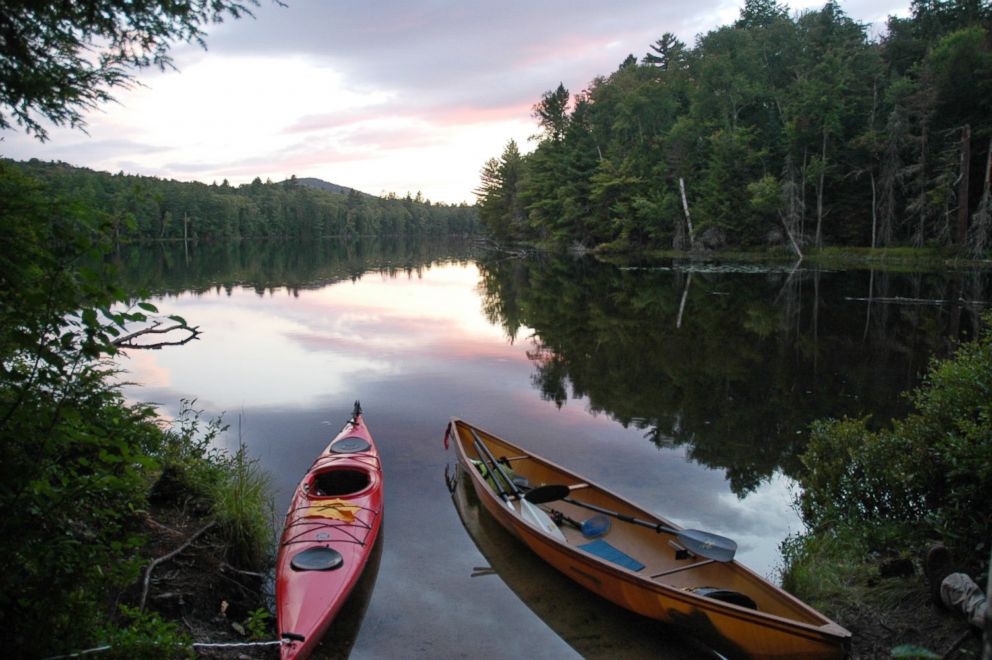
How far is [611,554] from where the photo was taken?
675 cm

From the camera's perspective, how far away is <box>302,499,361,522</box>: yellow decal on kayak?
22.6 ft

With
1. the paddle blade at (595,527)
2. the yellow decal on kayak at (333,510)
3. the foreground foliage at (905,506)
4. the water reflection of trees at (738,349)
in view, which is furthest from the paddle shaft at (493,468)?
the water reflection of trees at (738,349)

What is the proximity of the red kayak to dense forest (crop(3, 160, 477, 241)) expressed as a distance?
50.9 meters

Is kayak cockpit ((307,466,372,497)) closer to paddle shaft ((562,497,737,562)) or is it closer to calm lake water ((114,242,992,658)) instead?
calm lake water ((114,242,992,658))

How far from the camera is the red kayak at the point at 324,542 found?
5328 millimetres

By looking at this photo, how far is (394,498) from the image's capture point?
8.90 m

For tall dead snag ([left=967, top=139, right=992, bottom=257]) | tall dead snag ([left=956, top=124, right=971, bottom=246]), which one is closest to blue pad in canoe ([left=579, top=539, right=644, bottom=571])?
tall dead snag ([left=967, top=139, right=992, bottom=257])

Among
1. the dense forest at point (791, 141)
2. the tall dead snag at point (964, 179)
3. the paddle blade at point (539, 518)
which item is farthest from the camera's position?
the dense forest at point (791, 141)

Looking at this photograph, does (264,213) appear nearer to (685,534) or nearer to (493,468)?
(493,468)

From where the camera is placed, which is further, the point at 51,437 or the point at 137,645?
the point at 137,645

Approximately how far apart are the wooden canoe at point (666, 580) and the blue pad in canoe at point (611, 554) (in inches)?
0.4

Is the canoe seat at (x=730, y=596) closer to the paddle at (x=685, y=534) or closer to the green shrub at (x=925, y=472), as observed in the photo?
the paddle at (x=685, y=534)

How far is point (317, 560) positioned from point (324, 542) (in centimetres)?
38

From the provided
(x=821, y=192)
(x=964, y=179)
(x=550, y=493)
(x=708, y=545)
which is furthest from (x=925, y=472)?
(x=821, y=192)
